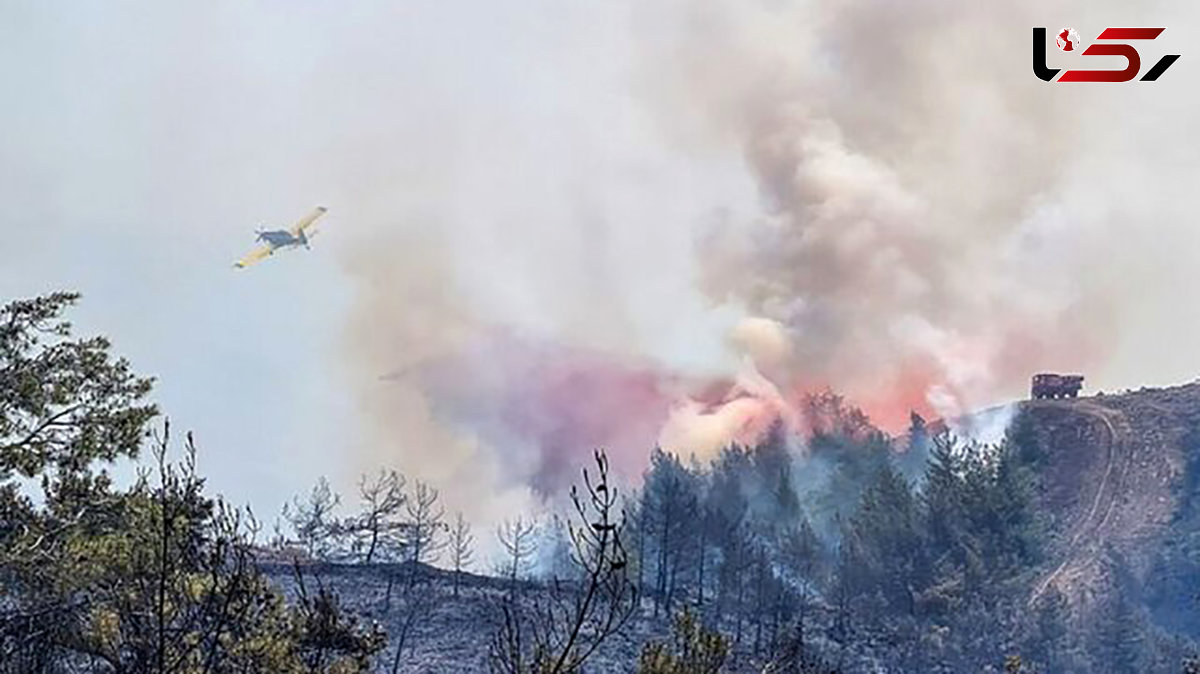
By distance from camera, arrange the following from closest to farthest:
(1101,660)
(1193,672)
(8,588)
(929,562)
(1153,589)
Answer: (8,588)
(1193,672)
(1101,660)
(929,562)
(1153,589)

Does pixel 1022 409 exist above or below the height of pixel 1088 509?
above

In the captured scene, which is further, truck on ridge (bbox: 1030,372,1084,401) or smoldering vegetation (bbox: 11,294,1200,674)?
truck on ridge (bbox: 1030,372,1084,401)

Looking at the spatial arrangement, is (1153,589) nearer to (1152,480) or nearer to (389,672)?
(1152,480)

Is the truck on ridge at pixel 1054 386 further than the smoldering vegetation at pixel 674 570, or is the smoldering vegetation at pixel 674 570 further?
the truck on ridge at pixel 1054 386

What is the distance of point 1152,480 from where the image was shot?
9831 centimetres

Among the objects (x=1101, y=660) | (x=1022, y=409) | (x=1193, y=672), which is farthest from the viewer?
(x=1022, y=409)

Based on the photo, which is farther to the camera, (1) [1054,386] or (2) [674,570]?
(1) [1054,386]

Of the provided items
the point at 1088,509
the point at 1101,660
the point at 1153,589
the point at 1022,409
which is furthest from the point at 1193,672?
the point at 1022,409

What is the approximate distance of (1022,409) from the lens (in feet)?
357

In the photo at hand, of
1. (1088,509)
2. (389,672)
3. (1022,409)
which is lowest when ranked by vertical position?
(389,672)

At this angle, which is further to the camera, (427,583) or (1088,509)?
(1088,509)

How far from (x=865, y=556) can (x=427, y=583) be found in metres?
30.8

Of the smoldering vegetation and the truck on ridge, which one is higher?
the truck on ridge

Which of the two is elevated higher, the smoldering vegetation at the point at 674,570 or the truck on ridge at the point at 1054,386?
the truck on ridge at the point at 1054,386
